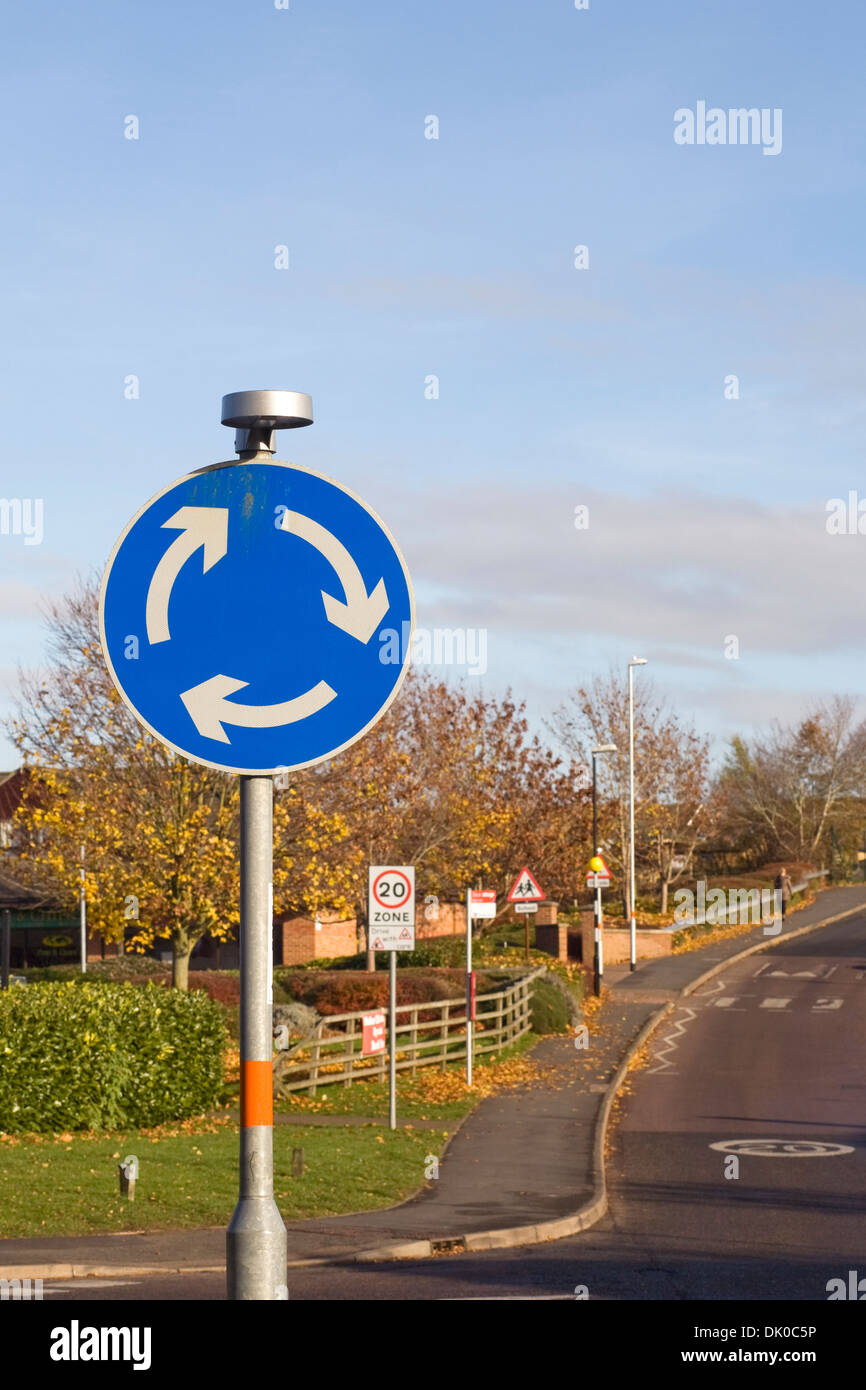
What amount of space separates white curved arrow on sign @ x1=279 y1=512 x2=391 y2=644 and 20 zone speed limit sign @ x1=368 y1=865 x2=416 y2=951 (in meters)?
16.3

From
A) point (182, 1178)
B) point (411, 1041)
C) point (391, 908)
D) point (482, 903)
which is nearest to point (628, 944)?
point (411, 1041)

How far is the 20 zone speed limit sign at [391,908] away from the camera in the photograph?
65.2ft

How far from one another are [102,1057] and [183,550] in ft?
54.3

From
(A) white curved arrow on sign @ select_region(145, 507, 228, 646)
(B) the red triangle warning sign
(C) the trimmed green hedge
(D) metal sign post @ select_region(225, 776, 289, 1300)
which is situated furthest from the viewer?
(B) the red triangle warning sign

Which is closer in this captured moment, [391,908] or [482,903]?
[391,908]

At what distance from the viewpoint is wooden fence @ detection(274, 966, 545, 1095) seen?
77.6 feet

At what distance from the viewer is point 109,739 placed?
3088 cm

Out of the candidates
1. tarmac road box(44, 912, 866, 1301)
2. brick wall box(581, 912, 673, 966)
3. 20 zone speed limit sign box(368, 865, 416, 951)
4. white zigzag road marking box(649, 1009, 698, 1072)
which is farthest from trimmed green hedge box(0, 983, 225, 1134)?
brick wall box(581, 912, 673, 966)

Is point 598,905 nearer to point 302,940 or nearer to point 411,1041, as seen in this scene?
point 302,940

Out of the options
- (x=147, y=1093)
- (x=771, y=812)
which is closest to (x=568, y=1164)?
(x=147, y=1093)

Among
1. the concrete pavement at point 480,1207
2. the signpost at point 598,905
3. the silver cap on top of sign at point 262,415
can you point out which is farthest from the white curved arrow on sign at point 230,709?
the signpost at point 598,905

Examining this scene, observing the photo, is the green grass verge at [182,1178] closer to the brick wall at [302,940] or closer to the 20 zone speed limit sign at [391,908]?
the 20 zone speed limit sign at [391,908]

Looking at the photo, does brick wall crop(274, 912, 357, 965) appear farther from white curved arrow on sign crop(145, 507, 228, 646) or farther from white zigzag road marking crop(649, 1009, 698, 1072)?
white curved arrow on sign crop(145, 507, 228, 646)

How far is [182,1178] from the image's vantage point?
1511 cm
